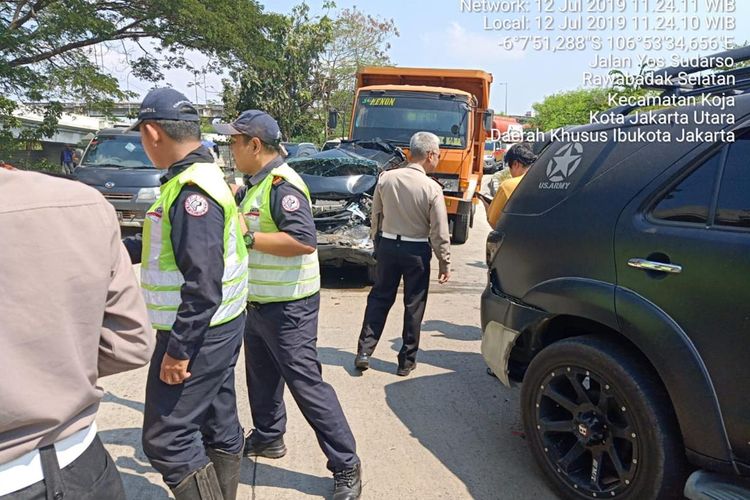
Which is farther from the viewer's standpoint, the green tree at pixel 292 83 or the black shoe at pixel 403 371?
the green tree at pixel 292 83

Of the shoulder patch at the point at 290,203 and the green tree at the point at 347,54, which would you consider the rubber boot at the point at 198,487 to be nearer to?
the shoulder patch at the point at 290,203

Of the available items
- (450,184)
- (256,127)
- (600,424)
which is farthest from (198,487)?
(450,184)

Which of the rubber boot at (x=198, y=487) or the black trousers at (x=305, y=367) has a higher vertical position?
the black trousers at (x=305, y=367)

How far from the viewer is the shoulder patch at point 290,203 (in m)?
2.80

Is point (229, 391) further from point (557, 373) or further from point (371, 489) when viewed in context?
point (557, 373)

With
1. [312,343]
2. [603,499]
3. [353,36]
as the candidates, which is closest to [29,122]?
[312,343]

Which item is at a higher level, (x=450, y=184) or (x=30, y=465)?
(x=450, y=184)

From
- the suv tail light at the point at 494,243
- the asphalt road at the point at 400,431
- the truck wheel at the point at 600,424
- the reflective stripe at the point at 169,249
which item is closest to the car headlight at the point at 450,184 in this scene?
the asphalt road at the point at 400,431

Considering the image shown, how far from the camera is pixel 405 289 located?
4.48 metres

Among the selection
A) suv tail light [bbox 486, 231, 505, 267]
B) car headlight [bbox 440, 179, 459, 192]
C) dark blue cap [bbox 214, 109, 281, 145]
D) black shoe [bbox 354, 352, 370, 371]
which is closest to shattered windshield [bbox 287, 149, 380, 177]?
car headlight [bbox 440, 179, 459, 192]

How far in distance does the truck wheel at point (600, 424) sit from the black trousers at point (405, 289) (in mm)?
1515

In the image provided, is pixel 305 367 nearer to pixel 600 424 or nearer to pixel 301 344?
pixel 301 344

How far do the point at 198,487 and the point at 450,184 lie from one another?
776 cm

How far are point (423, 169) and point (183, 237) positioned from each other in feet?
8.72
